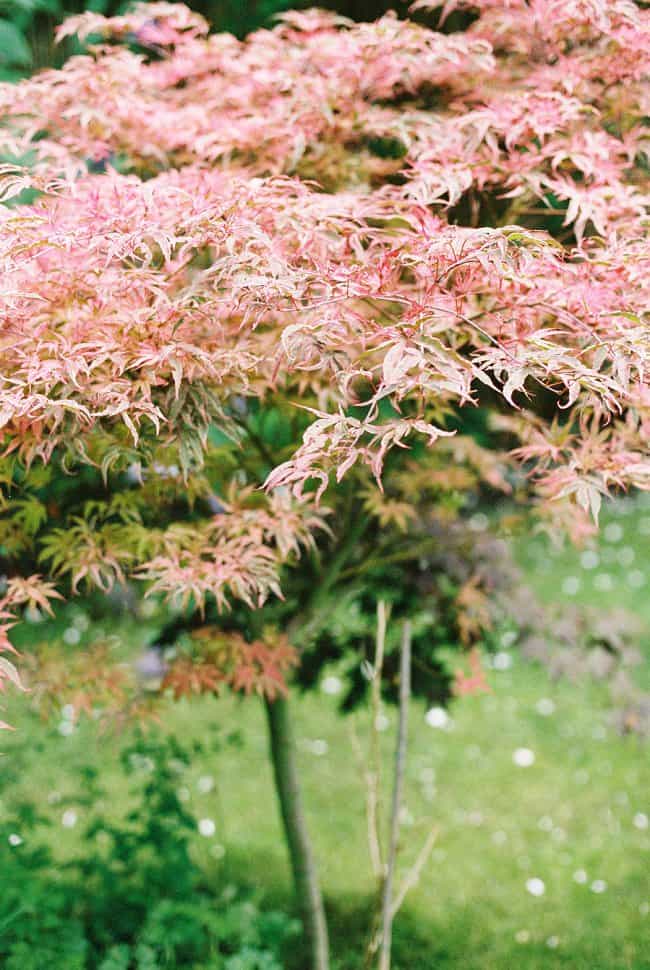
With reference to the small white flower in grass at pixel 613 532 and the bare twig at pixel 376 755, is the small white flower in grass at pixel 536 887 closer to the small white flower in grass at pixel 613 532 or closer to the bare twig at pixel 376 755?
the bare twig at pixel 376 755

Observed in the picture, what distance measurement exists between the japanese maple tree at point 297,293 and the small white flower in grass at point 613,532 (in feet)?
14.2

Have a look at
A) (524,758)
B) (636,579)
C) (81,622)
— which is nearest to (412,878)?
(524,758)

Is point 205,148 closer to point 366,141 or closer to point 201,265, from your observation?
point 201,265

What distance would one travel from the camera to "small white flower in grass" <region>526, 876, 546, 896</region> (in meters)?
3.16

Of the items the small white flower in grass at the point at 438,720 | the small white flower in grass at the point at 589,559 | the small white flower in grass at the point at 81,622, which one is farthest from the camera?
the small white flower in grass at the point at 589,559

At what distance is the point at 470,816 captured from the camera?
3.75 m

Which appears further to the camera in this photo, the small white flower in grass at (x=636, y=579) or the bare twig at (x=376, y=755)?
the small white flower in grass at (x=636, y=579)

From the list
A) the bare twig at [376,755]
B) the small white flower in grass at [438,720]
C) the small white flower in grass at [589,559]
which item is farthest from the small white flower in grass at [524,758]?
the small white flower in grass at [589,559]

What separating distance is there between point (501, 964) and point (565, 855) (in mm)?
719

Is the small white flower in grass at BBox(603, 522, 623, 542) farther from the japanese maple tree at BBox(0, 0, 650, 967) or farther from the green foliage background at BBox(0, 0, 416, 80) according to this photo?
the japanese maple tree at BBox(0, 0, 650, 967)

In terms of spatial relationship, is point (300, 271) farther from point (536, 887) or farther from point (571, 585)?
point (571, 585)

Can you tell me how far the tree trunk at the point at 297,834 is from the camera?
104 inches

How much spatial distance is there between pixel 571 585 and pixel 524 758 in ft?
6.72

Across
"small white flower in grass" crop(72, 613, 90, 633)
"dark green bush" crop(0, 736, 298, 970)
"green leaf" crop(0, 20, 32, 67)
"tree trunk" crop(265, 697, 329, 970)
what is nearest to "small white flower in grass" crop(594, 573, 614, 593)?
"small white flower in grass" crop(72, 613, 90, 633)
